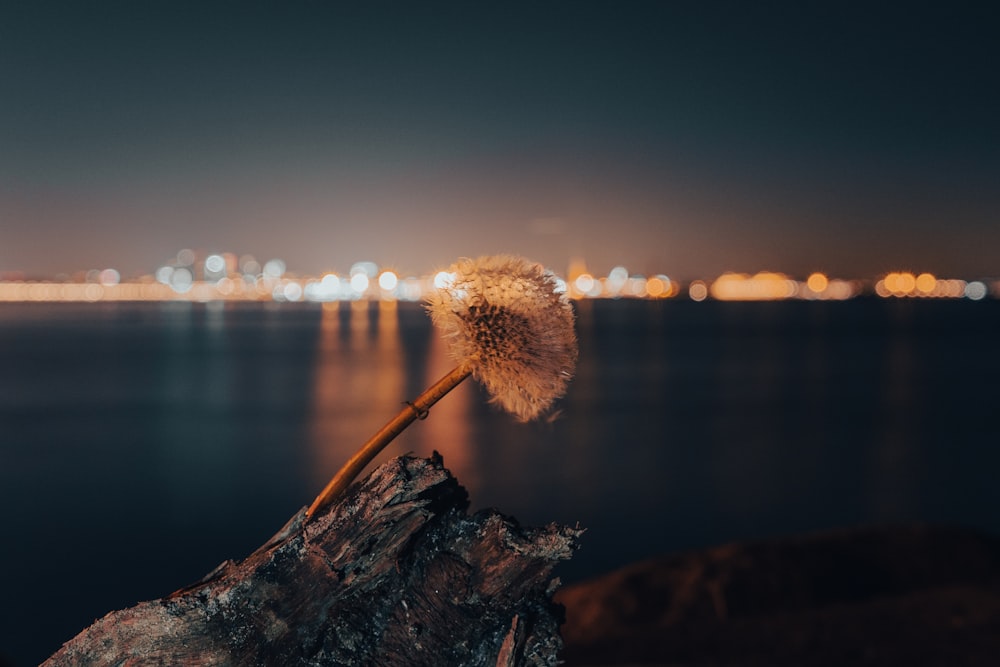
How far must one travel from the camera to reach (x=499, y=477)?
100 ft

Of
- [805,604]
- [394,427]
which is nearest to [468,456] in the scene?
[805,604]

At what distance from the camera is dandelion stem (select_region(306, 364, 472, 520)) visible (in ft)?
8.03

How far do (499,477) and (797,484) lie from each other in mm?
10645

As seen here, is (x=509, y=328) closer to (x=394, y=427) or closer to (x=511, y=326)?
(x=511, y=326)

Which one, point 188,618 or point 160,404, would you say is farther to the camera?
point 160,404

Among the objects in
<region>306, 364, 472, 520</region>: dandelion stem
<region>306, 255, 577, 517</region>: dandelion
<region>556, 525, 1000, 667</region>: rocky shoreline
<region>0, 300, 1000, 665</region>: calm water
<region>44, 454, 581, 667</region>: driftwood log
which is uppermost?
<region>306, 255, 577, 517</region>: dandelion

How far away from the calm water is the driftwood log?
0.79 metres

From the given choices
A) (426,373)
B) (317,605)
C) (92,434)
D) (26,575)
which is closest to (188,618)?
(317,605)

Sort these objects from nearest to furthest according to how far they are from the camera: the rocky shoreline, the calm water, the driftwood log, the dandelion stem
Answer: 1. the dandelion stem
2. the driftwood log
3. the rocky shoreline
4. the calm water

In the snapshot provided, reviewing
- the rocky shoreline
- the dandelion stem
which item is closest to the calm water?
the dandelion stem

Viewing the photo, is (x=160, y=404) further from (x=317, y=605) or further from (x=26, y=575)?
(x=317, y=605)

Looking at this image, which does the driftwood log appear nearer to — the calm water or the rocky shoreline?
the calm water

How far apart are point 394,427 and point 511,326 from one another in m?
0.55

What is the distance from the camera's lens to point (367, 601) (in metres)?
2.76
